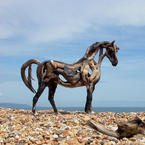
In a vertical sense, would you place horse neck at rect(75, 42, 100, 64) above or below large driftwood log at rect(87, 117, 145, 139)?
above

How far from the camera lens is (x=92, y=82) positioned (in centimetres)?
1155

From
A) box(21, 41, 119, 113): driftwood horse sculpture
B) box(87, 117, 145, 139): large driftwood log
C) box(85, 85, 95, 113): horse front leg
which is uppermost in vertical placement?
box(21, 41, 119, 113): driftwood horse sculpture

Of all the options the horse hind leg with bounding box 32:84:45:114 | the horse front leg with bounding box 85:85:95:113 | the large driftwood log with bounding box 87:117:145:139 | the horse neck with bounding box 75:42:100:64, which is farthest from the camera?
the horse neck with bounding box 75:42:100:64

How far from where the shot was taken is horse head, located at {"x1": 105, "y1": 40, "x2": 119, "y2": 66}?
1209 centimetres

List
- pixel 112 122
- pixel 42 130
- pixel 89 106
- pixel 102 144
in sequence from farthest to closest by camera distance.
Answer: pixel 89 106 → pixel 112 122 → pixel 42 130 → pixel 102 144

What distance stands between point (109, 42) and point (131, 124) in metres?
5.81

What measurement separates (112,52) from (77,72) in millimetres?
1828

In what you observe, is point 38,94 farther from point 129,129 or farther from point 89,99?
point 129,129

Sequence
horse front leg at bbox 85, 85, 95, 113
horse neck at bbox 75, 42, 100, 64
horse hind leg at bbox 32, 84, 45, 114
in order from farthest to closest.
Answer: horse neck at bbox 75, 42, 100, 64, horse hind leg at bbox 32, 84, 45, 114, horse front leg at bbox 85, 85, 95, 113

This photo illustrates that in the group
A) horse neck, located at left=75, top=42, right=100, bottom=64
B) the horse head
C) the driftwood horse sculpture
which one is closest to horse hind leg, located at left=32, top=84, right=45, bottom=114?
the driftwood horse sculpture

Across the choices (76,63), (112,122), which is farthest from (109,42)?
(112,122)

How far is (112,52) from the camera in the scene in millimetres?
12164

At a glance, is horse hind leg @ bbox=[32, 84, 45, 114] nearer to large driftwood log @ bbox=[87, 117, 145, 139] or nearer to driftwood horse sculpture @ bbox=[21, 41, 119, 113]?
driftwood horse sculpture @ bbox=[21, 41, 119, 113]

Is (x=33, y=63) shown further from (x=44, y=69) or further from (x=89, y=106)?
(x=89, y=106)
